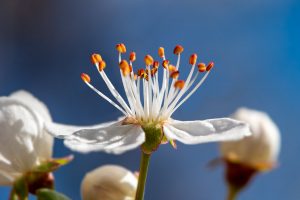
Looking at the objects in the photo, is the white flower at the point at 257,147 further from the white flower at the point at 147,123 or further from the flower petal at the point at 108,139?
the flower petal at the point at 108,139

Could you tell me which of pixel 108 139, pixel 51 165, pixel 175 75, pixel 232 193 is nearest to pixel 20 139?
pixel 51 165

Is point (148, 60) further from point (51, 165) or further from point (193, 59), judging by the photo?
point (51, 165)

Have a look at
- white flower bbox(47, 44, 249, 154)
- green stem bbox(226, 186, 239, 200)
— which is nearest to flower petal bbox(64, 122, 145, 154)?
white flower bbox(47, 44, 249, 154)

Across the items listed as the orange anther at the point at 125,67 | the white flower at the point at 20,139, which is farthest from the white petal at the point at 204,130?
the white flower at the point at 20,139

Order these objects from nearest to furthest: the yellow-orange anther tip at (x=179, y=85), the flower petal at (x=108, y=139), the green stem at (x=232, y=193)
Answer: the flower petal at (x=108, y=139)
the yellow-orange anther tip at (x=179, y=85)
the green stem at (x=232, y=193)

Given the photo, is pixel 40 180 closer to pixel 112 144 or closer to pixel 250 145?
pixel 112 144

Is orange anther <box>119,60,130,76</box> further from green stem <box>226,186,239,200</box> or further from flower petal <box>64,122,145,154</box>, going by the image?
green stem <box>226,186,239,200</box>
